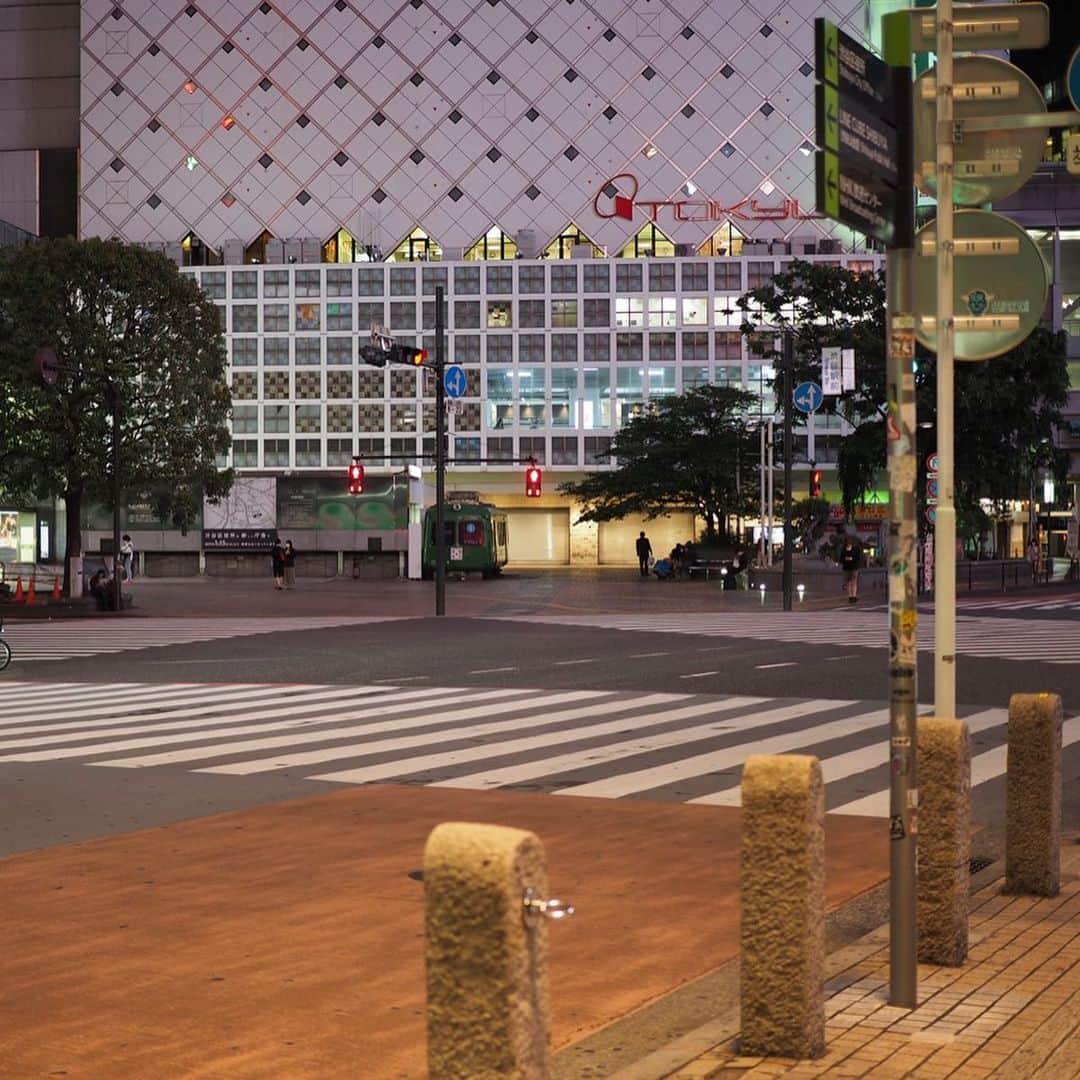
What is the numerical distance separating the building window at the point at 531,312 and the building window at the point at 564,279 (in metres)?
1.14

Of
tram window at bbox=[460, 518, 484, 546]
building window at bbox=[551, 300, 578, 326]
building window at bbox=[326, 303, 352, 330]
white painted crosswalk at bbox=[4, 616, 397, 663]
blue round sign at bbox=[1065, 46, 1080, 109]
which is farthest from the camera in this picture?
building window at bbox=[326, 303, 352, 330]

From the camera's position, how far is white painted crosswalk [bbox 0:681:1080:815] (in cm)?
1359

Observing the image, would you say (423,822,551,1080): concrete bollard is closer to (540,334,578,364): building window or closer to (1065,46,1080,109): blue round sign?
(1065,46,1080,109): blue round sign

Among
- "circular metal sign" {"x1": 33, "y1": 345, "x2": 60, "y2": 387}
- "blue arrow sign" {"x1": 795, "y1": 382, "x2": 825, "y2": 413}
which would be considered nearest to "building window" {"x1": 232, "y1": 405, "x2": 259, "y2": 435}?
"blue arrow sign" {"x1": 795, "y1": 382, "x2": 825, "y2": 413}

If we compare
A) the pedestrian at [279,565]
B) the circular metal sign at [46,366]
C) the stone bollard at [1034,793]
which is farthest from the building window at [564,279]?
the stone bollard at [1034,793]

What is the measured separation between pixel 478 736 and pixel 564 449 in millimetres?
79437

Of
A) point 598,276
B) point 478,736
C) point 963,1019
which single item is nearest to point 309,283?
point 598,276

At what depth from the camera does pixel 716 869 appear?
977 centimetres

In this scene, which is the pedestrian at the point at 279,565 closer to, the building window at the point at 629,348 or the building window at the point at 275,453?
the building window at the point at 275,453

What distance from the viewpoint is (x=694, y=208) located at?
317 feet

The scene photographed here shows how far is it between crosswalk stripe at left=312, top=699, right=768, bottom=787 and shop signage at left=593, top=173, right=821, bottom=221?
7962 cm

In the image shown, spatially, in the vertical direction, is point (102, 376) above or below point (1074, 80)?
above

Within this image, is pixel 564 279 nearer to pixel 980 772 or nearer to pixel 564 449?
pixel 564 449

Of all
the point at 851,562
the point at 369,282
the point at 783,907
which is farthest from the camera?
the point at 369,282
